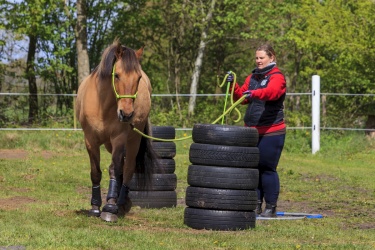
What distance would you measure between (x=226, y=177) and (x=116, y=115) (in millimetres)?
1476

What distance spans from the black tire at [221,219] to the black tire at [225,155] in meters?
0.51

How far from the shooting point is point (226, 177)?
27.6 ft

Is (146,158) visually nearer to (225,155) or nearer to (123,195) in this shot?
(123,195)

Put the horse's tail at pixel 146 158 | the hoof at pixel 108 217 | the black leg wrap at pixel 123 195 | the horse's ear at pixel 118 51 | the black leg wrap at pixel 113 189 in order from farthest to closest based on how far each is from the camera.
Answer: the horse's tail at pixel 146 158 < the black leg wrap at pixel 123 195 < the black leg wrap at pixel 113 189 < the hoof at pixel 108 217 < the horse's ear at pixel 118 51

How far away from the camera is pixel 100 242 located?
288 inches

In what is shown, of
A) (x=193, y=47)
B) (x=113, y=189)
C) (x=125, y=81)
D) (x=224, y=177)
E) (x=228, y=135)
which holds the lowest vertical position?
(x=113, y=189)

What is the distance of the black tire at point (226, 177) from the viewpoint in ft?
27.6

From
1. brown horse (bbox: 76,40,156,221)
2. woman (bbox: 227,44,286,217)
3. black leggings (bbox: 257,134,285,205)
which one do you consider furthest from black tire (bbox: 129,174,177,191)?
woman (bbox: 227,44,286,217)

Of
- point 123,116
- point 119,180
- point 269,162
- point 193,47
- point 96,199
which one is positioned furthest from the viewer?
point 193,47

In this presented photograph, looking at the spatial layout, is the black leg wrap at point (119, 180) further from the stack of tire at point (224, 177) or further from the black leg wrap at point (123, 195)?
the stack of tire at point (224, 177)

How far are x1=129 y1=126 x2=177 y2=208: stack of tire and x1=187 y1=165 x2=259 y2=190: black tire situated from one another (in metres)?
2.12

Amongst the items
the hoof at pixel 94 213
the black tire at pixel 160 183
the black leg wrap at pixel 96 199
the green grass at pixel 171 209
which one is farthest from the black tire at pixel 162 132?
the hoof at pixel 94 213

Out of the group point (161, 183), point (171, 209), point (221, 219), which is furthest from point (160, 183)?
point (221, 219)

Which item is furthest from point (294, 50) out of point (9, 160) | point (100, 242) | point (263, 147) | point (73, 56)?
point (100, 242)
